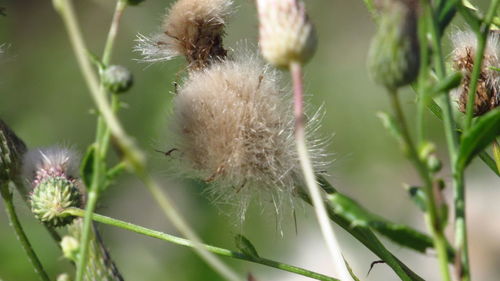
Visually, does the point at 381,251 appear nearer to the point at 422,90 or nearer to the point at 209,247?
the point at 209,247

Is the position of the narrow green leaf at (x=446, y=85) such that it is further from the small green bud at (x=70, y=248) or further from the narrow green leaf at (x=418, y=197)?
the small green bud at (x=70, y=248)

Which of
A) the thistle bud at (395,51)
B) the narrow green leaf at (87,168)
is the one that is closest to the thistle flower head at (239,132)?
the narrow green leaf at (87,168)

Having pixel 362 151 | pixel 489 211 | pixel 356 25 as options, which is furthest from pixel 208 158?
pixel 356 25

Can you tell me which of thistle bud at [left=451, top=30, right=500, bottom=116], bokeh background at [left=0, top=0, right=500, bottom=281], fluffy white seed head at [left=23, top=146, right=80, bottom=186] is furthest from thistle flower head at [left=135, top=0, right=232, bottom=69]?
bokeh background at [left=0, top=0, right=500, bottom=281]

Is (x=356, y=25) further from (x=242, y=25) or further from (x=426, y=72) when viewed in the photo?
(x=426, y=72)

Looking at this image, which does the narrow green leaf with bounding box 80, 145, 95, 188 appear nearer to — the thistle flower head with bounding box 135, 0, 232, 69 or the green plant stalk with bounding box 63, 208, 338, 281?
the green plant stalk with bounding box 63, 208, 338, 281

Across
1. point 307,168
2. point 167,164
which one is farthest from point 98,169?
point 167,164
